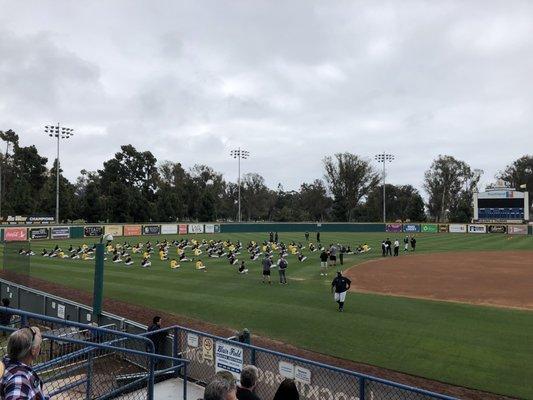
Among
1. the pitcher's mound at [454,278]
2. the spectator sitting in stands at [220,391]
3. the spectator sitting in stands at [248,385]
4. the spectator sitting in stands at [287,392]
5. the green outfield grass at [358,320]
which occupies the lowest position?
the green outfield grass at [358,320]

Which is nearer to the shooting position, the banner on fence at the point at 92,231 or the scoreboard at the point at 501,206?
the banner on fence at the point at 92,231

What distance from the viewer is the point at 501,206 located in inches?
2603

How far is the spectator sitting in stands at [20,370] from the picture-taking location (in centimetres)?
383

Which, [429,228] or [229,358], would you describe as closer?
[229,358]

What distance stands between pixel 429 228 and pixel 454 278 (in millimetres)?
46479

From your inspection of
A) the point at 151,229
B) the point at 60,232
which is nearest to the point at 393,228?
the point at 151,229

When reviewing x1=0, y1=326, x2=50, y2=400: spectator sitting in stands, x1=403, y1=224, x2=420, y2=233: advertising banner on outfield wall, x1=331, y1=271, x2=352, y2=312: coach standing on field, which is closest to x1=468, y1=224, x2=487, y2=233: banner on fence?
x1=403, y1=224, x2=420, y2=233: advertising banner on outfield wall

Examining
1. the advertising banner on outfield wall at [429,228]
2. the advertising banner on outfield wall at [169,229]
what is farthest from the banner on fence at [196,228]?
the advertising banner on outfield wall at [429,228]

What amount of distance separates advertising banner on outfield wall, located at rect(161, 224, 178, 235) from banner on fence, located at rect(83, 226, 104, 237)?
896 centimetres

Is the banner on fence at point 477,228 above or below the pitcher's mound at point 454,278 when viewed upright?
above

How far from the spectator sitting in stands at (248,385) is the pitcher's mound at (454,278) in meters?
18.9

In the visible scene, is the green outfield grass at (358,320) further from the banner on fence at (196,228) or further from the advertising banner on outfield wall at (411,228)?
the advertising banner on outfield wall at (411,228)

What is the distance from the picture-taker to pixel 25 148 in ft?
260

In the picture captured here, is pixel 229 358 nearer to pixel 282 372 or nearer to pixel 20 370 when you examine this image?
pixel 282 372
